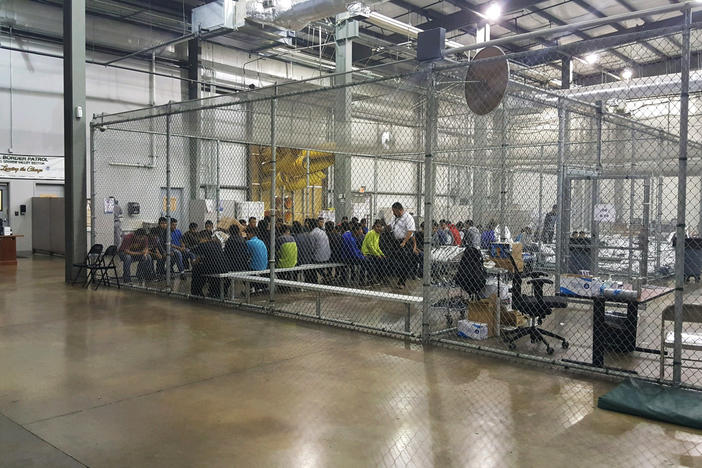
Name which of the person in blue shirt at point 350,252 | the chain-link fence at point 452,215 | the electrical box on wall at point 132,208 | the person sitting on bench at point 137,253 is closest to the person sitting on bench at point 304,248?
the chain-link fence at point 452,215

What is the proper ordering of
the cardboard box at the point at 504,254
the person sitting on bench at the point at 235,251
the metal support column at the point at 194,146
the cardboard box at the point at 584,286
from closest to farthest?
the cardboard box at the point at 584,286 → the cardboard box at the point at 504,254 → the person sitting on bench at the point at 235,251 → the metal support column at the point at 194,146

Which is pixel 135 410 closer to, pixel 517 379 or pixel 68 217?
pixel 517 379

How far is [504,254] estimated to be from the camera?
332 inches

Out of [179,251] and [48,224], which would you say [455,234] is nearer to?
[179,251]

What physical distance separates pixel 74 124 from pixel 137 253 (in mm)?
2538

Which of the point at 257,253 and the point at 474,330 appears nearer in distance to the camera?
the point at 474,330

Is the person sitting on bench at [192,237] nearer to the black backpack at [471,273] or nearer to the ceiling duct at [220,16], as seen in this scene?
the ceiling duct at [220,16]

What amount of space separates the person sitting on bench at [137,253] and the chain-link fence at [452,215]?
29 mm

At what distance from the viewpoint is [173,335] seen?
262 inches

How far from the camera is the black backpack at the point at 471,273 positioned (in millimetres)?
6574

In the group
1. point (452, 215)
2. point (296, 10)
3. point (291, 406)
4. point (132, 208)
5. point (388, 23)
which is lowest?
point (291, 406)

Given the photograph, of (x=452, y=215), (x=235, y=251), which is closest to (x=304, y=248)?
(x=235, y=251)

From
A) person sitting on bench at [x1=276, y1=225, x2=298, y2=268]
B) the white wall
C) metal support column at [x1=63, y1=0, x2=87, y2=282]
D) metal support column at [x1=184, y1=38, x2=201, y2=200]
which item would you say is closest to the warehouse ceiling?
metal support column at [x1=184, y1=38, x2=201, y2=200]

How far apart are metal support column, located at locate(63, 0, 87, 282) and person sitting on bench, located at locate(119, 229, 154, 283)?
82cm
